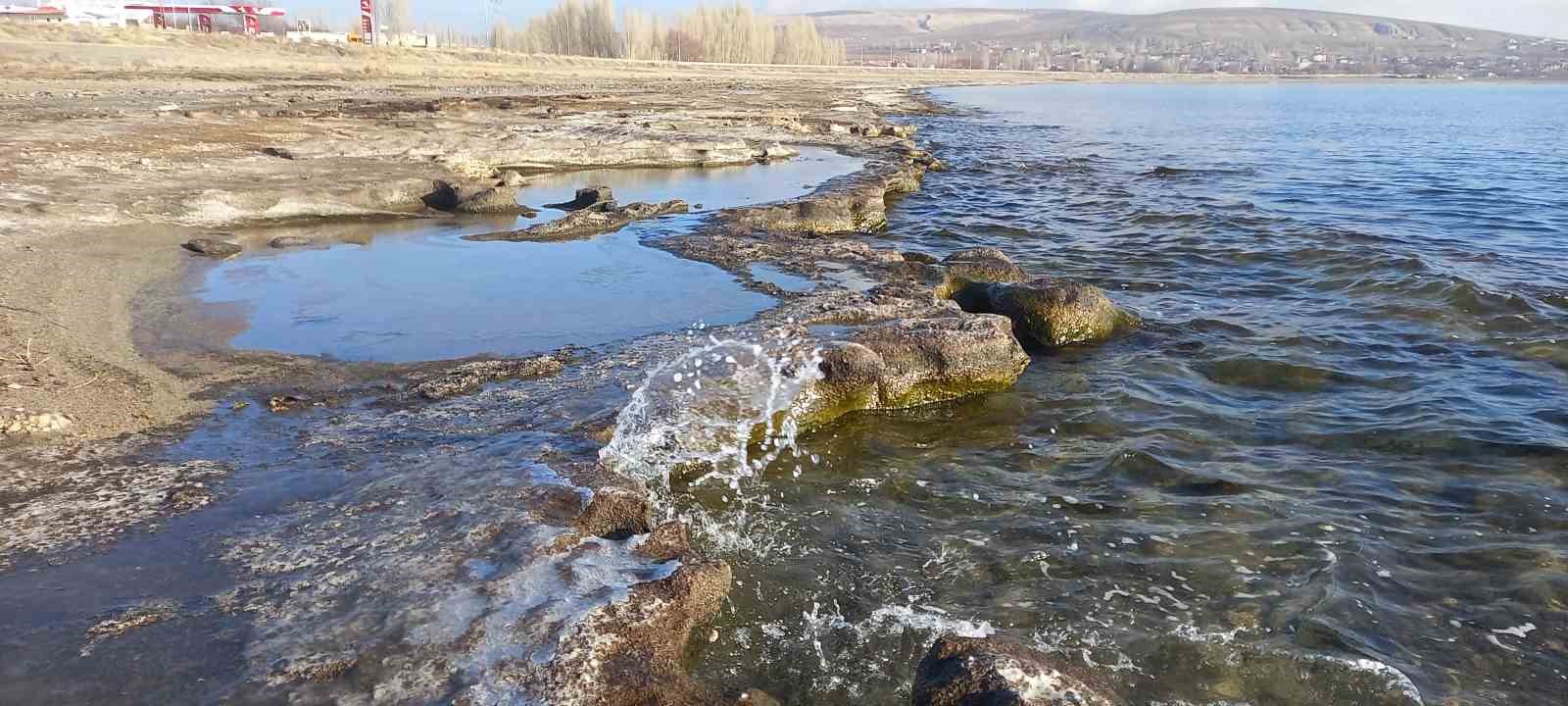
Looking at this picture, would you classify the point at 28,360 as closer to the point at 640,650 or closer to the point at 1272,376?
the point at 640,650

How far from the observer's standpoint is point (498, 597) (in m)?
3.80

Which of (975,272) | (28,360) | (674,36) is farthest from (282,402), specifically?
(674,36)

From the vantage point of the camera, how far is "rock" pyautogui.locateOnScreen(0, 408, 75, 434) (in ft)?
17.2

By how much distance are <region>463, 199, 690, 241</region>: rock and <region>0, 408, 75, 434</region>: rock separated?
691 centimetres

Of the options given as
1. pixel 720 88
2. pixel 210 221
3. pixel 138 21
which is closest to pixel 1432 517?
pixel 210 221

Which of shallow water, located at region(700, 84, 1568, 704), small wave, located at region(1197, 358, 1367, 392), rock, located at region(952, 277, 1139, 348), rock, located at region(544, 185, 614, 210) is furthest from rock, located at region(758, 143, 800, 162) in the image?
small wave, located at region(1197, 358, 1367, 392)

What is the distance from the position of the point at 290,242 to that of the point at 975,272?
27.5ft

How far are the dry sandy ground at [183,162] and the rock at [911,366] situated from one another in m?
3.49

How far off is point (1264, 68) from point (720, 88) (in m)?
180

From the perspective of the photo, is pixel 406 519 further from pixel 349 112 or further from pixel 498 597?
pixel 349 112

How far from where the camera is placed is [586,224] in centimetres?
1292

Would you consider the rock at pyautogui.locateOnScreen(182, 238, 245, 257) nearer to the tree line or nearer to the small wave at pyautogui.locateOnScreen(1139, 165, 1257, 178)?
the small wave at pyautogui.locateOnScreen(1139, 165, 1257, 178)

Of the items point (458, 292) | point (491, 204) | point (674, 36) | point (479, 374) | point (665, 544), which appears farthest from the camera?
point (674, 36)

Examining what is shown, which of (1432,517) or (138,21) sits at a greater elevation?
(138,21)
